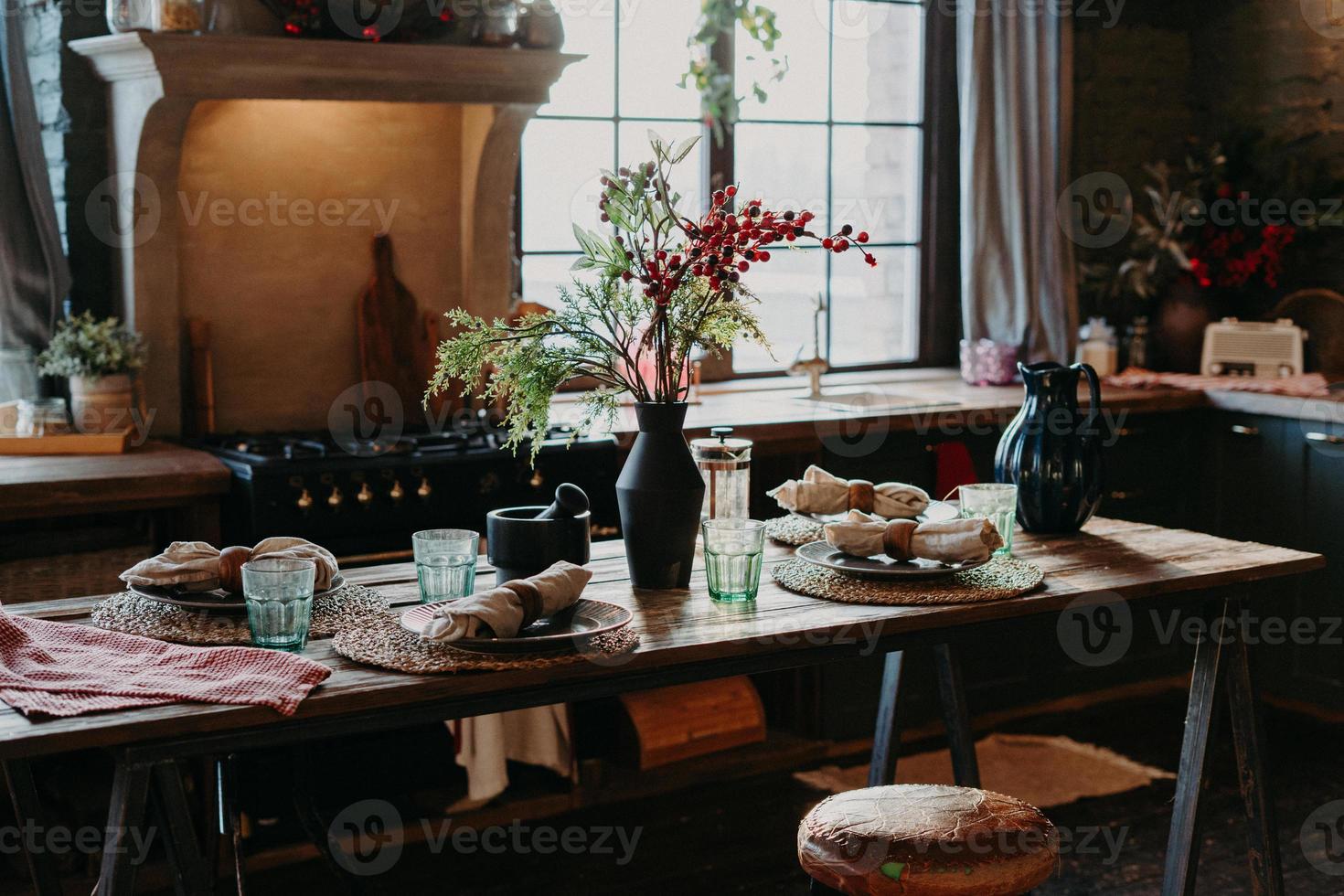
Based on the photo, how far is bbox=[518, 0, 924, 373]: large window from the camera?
418 cm

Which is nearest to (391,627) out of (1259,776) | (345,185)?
(1259,776)

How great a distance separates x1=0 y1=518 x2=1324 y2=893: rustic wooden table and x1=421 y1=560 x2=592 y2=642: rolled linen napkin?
8 cm

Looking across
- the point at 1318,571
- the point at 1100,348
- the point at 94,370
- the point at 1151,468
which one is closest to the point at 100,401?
the point at 94,370

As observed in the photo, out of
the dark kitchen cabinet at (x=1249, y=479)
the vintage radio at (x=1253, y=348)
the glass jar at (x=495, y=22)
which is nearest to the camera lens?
the glass jar at (x=495, y=22)

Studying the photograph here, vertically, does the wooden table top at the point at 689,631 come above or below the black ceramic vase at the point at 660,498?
below

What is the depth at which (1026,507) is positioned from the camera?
8.39 feet

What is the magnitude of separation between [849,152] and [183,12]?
228 cm

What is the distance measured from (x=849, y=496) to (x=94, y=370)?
5.92 feet

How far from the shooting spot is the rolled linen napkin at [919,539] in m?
2.15

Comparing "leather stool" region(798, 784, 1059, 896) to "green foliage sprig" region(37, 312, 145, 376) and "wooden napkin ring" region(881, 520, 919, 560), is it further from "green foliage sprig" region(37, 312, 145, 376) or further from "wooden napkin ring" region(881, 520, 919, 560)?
"green foliage sprig" region(37, 312, 145, 376)

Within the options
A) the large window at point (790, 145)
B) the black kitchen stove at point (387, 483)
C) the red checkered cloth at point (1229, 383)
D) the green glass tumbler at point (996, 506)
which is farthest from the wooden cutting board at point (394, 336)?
the red checkered cloth at point (1229, 383)

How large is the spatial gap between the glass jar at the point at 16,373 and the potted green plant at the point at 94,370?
28mm

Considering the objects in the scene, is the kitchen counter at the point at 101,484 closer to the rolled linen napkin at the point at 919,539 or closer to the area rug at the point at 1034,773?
the rolled linen napkin at the point at 919,539

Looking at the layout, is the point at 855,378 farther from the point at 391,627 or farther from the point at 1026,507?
the point at 391,627
